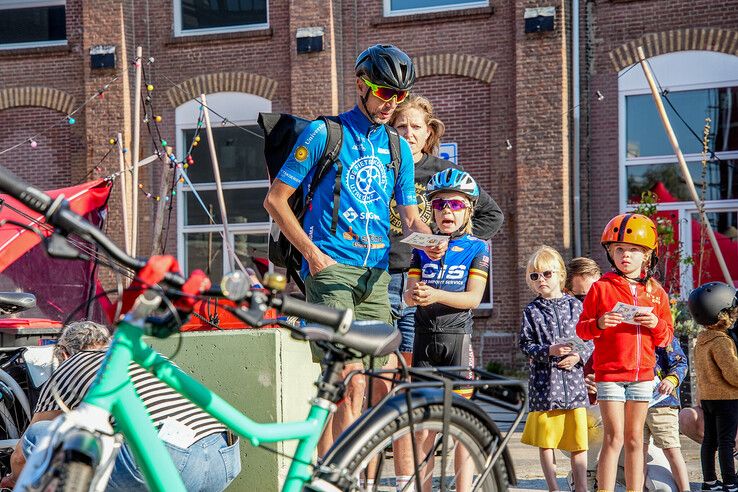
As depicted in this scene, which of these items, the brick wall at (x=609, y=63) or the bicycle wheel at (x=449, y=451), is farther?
the brick wall at (x=609, y=63)

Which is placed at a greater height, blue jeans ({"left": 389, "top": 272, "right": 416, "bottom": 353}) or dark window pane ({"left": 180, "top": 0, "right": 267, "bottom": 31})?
dark window pane ({"left": 180, "top": 0, "right": 267, "bottom": 31})

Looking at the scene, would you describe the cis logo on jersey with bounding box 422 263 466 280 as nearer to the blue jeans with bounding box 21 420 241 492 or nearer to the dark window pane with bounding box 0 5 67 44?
the blue jeans with bounding box 21 420 241 492

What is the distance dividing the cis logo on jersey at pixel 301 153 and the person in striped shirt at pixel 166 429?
1151 millimetres

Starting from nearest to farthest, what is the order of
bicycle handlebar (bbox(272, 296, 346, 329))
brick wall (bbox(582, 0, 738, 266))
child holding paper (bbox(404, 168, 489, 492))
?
1. bicycle handlebar (bbox(272, 296, 346, 329))
2. child holding paper (bbox(404, 168, 489, 492))
3. brick wall (bbox(582, 0, 738, 266))

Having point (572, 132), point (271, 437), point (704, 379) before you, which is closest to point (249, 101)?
point (572, 132)

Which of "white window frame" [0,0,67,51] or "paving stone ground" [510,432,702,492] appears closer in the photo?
"paving stone ground" [510,432,702,492]

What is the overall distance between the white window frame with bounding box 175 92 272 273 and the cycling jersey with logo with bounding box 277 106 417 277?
12.1 m

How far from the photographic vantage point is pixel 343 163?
4.69m

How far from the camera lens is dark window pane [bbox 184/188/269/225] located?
17.2 metres

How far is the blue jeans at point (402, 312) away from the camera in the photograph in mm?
5637

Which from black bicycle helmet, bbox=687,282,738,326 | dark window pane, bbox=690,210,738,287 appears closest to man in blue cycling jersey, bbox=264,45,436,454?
black bicycle helmet, bbox=687,282,738,326

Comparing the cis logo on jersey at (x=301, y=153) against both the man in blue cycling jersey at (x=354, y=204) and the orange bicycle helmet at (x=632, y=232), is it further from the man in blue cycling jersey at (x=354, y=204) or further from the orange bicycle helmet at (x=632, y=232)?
the orange bicycle helmet at (x=632, y=232)

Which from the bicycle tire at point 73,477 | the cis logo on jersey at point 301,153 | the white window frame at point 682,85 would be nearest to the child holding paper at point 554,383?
the cis logo on jersey at point 301,153

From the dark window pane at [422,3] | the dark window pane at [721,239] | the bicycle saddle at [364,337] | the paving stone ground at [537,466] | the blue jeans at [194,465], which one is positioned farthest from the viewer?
the dark window pane at [422,3]
